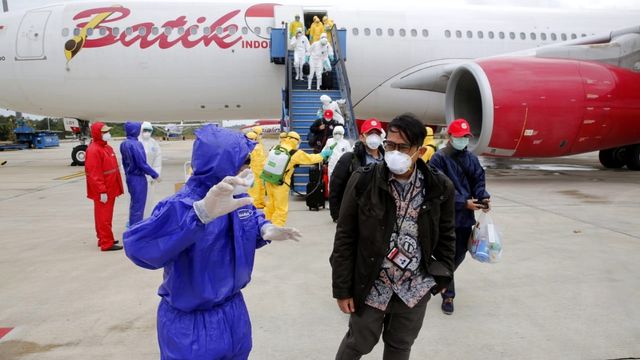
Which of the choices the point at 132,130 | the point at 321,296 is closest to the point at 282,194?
the point at 132,130

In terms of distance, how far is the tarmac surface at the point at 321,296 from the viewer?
3006 millimetres

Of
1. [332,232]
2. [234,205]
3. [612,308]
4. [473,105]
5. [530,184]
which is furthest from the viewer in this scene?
[473,105]

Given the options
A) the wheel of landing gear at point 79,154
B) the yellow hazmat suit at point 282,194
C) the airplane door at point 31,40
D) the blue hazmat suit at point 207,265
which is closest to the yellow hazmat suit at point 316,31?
the yellow hazmat suit at point 282,194

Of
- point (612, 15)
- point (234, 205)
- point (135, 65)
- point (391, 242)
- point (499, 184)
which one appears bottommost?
point (499, 184)

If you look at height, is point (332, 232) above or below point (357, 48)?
below

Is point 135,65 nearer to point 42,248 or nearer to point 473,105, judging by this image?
point 42,248

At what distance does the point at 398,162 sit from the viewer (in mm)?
2105

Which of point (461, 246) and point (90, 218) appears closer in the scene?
point (461, 246)

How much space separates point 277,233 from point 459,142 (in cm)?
215

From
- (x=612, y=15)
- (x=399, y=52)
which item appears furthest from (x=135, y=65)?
(x=612, y=15)

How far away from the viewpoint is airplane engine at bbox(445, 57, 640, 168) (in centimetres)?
920

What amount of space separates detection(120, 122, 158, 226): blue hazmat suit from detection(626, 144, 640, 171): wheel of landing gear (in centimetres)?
1274

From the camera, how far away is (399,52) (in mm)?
12219

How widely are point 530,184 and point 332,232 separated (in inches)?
237
